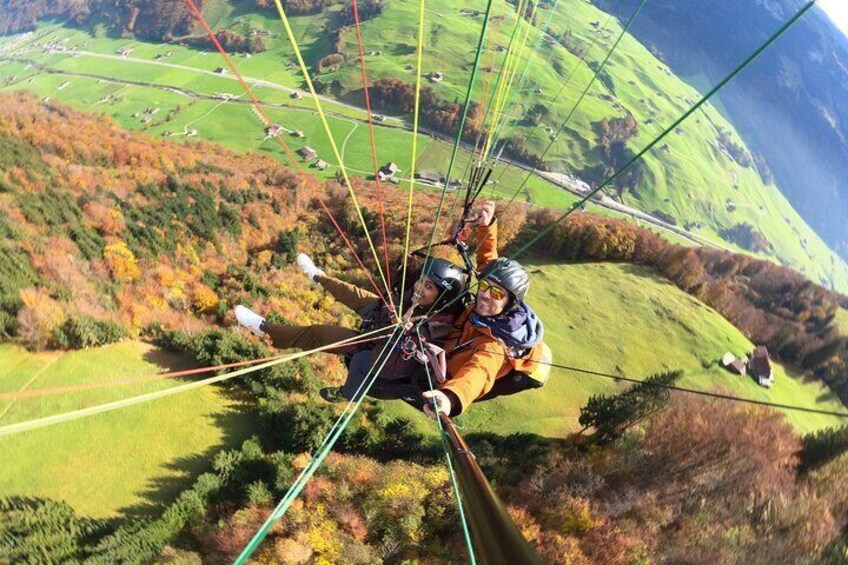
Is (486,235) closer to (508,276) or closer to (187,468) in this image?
(508,276)

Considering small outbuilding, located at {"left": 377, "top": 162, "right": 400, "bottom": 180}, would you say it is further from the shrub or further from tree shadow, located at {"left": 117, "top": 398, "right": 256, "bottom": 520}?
tree shadow, located at {"left": 117, "top": 398, "right": 256, "bottom": 520}

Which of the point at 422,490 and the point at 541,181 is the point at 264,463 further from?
the point at 541,181

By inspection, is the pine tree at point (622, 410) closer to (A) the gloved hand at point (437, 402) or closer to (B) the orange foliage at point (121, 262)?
(A) the gloved hand at point (437, 402)

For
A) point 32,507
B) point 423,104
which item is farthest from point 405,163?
point 32,507

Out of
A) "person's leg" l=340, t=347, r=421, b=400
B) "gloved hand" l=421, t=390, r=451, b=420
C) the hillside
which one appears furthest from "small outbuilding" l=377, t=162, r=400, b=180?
the hillside

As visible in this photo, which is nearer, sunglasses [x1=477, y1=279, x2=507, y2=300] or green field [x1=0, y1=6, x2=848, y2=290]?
sunglasses [x1=477, y1=279, x2=507, y2=300]

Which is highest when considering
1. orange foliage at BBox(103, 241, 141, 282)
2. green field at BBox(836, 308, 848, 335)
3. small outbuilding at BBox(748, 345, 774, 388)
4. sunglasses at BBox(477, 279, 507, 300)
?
green field at BBox(836, 308, 848, 335)
